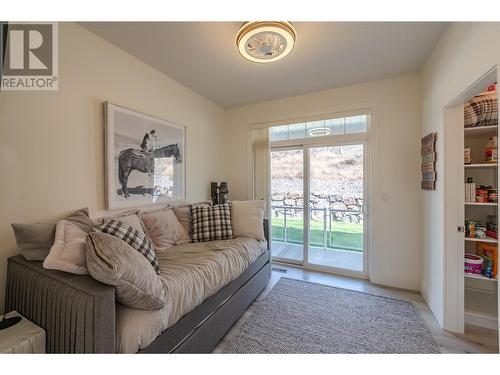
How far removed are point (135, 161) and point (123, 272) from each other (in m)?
1.40

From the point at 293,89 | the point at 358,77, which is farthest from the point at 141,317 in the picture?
the point at 358,77

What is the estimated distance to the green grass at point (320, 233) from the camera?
2.85 metres

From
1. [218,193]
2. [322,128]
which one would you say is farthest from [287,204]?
[322,128]

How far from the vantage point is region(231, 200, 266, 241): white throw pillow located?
7.91 feet

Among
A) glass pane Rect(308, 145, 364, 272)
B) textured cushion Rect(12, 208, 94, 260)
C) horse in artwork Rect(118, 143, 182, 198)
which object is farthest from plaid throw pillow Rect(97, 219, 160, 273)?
glass pane Rect(308, 145, 364, 272)

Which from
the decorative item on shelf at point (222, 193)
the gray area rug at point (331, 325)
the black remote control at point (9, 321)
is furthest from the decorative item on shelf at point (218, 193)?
the black remote control at point (9, 321)

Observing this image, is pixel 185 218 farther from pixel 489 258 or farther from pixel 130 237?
pixel 489 258

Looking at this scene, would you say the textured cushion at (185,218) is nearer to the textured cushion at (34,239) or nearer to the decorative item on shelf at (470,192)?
the textured cushion at (34,239)

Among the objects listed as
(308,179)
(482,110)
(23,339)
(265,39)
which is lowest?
(23,339)

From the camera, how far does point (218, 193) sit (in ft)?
10.2

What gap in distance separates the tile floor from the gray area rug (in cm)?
6

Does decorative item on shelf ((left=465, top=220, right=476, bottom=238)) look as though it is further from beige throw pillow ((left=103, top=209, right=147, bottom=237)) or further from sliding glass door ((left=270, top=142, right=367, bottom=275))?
beige throw pillow ((left=103, top=209, right=147, bottom=237))

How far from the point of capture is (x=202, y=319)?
1.41 meters
